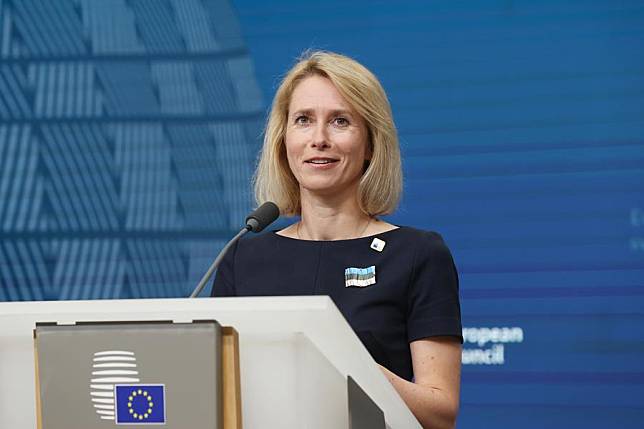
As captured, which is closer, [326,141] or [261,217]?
[261,217]

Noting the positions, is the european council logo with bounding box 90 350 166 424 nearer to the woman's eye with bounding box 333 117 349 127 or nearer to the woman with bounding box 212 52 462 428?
the woman with bounding box 212 52 462 428

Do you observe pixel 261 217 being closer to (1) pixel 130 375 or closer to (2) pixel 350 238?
(2) pixel 350 238

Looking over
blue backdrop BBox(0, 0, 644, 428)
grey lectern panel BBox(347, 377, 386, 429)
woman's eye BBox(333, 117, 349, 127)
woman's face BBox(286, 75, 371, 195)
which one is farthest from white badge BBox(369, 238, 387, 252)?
blue backdrop BBox(0, 0, 644, 428)

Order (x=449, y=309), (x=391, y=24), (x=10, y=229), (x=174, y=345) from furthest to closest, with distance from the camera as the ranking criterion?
(x=10, y=229) → (x=391, y=24) → (x=449, y=309) → (x=174, y=345)

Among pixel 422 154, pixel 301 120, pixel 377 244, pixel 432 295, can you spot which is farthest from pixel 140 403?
pixel 422 154

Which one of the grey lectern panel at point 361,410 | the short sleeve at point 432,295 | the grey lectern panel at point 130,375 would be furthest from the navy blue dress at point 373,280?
the grey lectern panel at point 130,375

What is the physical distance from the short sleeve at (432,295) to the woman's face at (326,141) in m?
0.21

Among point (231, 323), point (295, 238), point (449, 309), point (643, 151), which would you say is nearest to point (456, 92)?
point (643, 151)

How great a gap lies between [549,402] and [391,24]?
1.26 meters

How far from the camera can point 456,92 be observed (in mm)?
3350

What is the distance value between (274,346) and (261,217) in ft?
2.36

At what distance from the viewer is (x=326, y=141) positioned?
2178mm

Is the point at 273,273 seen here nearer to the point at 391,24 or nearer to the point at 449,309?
the point at 449,309

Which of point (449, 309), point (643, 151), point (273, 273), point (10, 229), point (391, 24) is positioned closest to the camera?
point (449, 309)
